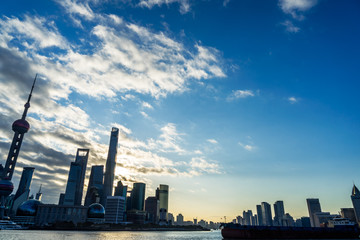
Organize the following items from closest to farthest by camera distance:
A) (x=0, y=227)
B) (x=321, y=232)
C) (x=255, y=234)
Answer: (x=255, y=234)
(x=321, y=232)
(x=0, y=227)

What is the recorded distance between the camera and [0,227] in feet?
548

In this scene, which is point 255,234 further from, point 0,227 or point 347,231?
point 0,227

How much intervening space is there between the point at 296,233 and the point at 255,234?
65.0ft

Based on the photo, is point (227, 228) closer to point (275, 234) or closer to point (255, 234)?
point (255, 234)

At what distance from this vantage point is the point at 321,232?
10412 centimetres

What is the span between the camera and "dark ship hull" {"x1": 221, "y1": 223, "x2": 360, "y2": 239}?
98.3 m

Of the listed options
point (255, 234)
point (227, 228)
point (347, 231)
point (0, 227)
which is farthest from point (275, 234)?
point (0, 227)

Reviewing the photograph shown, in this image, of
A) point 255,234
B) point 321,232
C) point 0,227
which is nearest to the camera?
point 255,234

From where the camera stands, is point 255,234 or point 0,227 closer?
point 255,234

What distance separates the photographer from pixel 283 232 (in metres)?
101

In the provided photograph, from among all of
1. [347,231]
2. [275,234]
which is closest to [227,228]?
[275,234]

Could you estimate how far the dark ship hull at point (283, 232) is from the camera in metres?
98.3

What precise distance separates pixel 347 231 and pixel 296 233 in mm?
25370

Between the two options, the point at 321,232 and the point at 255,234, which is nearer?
the point at 255,234
